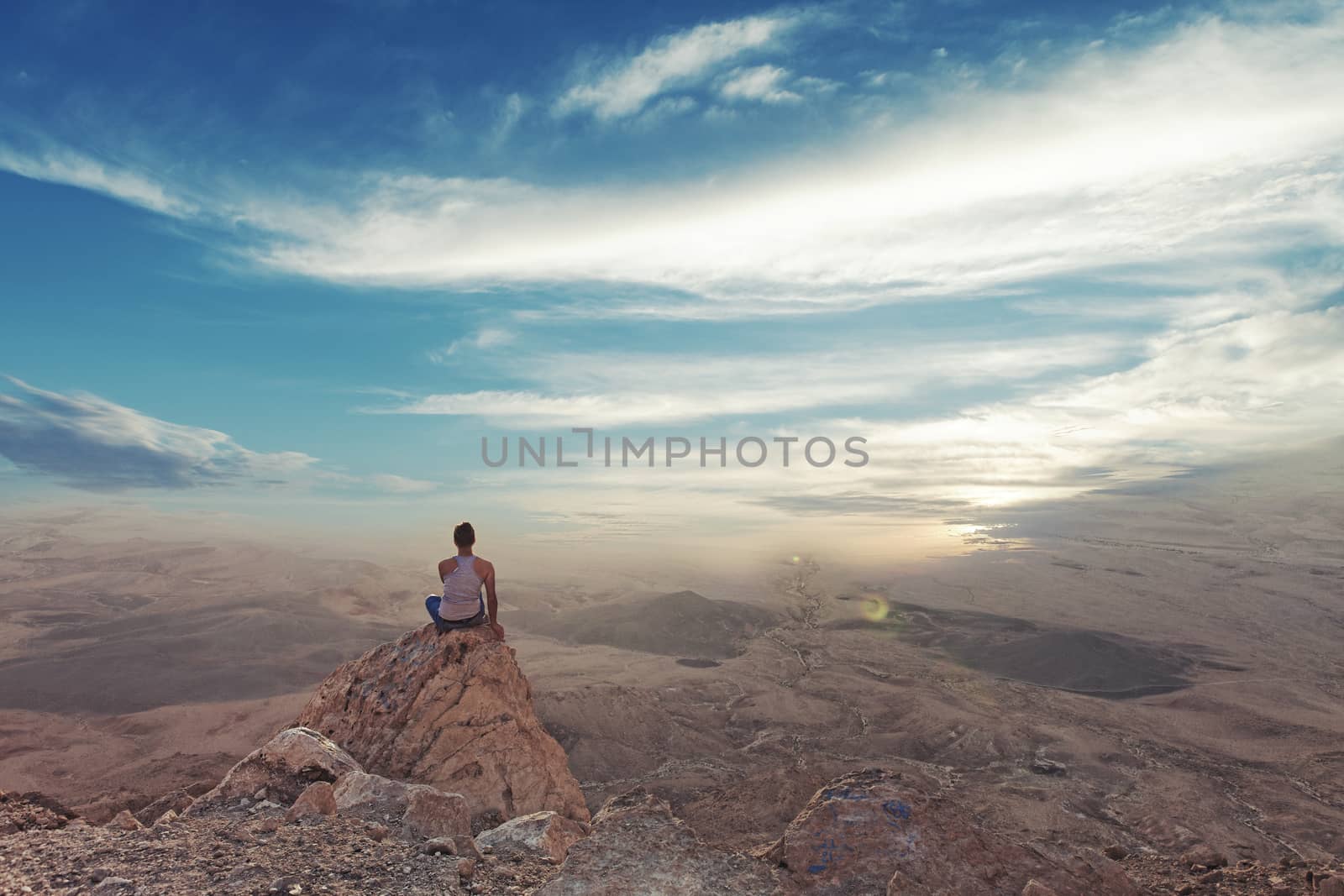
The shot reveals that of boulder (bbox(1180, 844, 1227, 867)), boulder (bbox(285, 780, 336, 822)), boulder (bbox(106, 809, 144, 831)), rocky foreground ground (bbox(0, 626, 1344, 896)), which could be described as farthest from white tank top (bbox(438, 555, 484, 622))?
boulder (bbox(1180, 844, 1227, 867))

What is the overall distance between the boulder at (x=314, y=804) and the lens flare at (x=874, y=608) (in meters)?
52.3

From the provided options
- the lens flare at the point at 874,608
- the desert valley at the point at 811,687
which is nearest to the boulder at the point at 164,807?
the desert valley at the point at 811,687

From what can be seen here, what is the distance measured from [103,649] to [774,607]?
44.1m

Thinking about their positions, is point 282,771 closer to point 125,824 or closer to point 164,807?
point 125,824

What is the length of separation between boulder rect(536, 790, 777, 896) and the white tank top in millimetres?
3883

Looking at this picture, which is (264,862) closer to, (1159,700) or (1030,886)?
(1030,886)

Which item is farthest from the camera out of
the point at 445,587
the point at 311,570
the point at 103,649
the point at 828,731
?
the point at 311,570

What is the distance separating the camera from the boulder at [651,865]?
4156mm

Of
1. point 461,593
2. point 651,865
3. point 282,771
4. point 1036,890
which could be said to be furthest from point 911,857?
point 461,593

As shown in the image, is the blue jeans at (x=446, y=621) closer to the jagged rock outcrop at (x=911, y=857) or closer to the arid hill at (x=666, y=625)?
the jagged rock outcrop at (x=911, y=857)

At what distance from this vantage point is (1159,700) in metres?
35.2

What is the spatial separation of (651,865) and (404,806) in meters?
2.58

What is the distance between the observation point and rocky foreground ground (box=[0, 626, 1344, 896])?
4184 millimetres

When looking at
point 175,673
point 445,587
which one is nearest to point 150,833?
point 445,587
